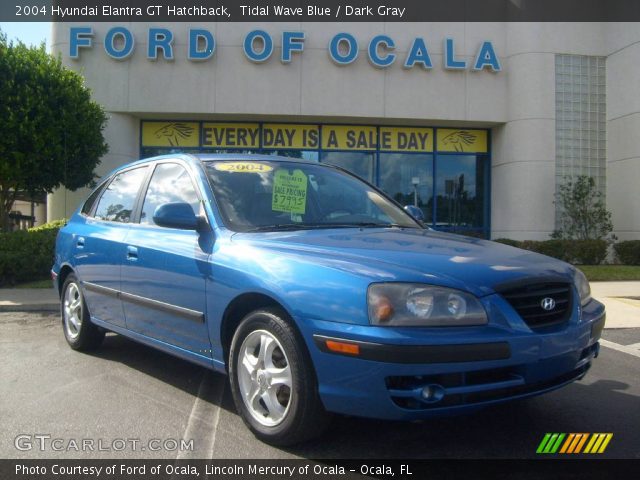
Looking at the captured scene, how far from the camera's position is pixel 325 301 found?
9.74ft

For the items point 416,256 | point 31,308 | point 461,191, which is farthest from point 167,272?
point 461,191

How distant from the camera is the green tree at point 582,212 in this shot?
15867 mm

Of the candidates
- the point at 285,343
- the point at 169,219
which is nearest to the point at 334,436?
the point at 285,343

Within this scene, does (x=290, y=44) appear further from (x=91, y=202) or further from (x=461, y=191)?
(x=91, y=202)

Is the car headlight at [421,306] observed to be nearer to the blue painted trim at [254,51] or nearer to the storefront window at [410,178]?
the blue painted trim at [254,51]

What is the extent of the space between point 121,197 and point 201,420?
2260 mm

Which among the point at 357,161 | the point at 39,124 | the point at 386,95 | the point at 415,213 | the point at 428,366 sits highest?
the point at 386,95

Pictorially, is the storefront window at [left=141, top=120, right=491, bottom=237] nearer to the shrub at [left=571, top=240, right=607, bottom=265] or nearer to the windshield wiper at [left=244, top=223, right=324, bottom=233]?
the shrub at [left=571, top=240, right=607, bottom=265]

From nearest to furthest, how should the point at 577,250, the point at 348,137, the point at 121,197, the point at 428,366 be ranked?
the point at 428,366
the point at 121,197
the point at 577,250
the point at 348,137

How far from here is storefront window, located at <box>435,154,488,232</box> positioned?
17.7 metres

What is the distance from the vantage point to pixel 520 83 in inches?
643

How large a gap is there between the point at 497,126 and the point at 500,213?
2519 mm

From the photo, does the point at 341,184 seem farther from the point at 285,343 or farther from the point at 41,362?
the point at 41,362

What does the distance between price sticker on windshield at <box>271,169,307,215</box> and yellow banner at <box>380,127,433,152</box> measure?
523 inches
